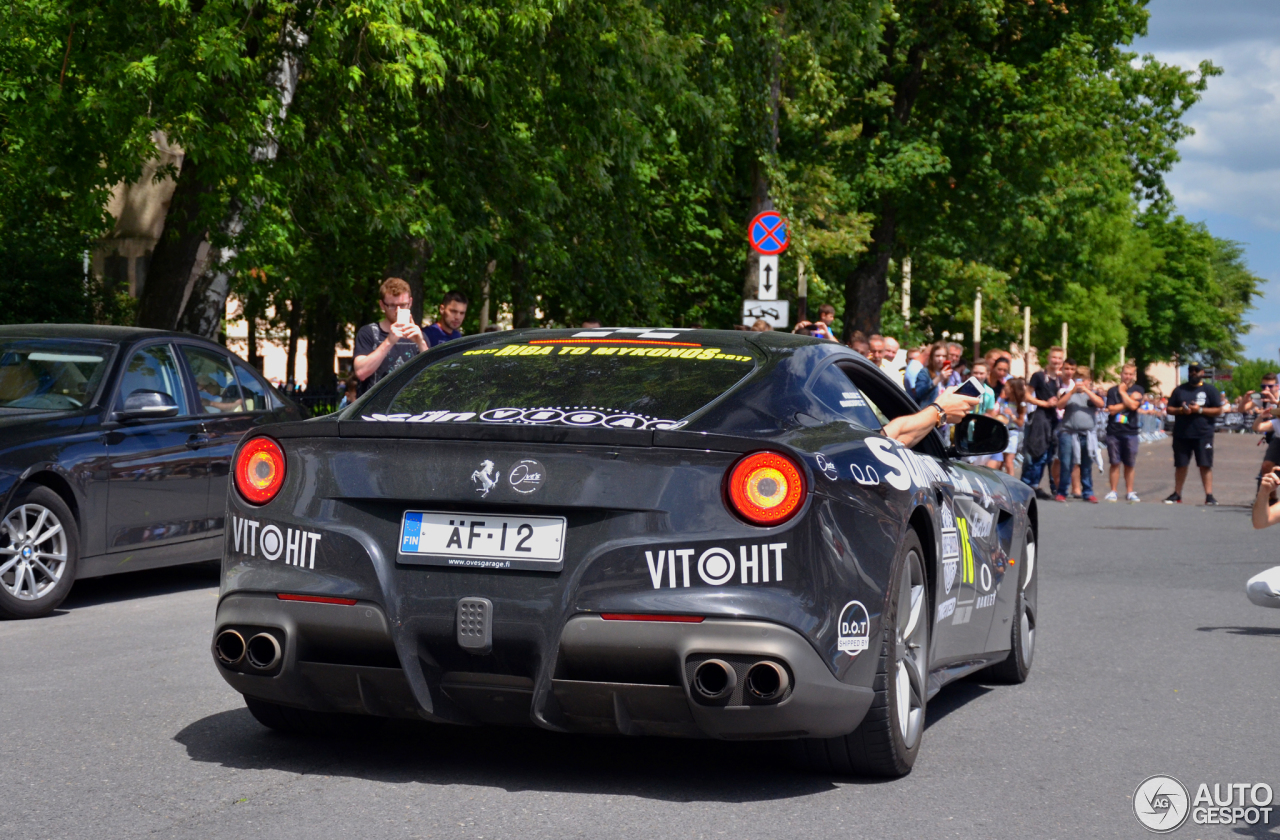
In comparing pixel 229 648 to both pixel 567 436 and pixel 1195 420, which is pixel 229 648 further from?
pixel 1195 420

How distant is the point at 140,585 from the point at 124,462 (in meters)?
1.50

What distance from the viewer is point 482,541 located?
15.4 ft

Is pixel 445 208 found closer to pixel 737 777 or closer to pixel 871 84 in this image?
→ pixel 737 777

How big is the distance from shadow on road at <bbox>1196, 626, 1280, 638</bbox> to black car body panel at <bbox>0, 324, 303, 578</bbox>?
594cm

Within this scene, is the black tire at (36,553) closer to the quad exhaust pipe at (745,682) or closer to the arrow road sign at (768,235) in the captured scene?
the quad exhaust pipe at (745,682)

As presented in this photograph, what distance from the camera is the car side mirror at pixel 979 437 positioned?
248 inches

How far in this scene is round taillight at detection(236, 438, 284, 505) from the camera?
504 centimetres

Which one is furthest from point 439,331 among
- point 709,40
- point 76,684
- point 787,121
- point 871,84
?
point 871,84

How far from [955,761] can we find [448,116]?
13.6 metres

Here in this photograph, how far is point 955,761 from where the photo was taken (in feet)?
18.3

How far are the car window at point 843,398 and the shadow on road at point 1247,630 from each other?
428cm

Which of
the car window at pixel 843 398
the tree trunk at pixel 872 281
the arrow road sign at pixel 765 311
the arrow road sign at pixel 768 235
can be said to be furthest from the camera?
the tree trunk at pixel 872 281

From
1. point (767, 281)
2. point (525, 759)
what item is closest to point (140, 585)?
point (525, 759)

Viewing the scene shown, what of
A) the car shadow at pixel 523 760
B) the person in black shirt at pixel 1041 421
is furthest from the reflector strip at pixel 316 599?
the person in black shirt at pixel 1041 421
